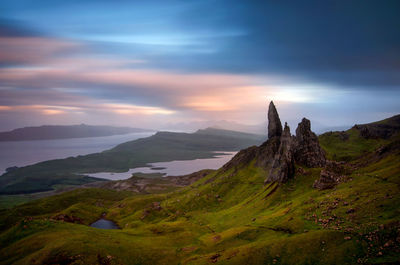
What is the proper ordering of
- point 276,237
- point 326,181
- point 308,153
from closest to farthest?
point 276,237, point 326,181, point 308,153

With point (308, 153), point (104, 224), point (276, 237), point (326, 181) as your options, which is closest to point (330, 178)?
point (326, 181)

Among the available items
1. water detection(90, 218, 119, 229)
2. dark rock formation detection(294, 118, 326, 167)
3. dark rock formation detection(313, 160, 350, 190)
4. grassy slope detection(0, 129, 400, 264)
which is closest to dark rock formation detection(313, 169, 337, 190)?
dark rock formation detection(313, 160, 350, 190)

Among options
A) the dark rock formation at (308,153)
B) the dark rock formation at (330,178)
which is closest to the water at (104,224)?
the dark rock formation at (308,153)

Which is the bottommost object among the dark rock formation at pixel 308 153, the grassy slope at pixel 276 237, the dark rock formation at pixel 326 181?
the grassy slope at pixel 276 237

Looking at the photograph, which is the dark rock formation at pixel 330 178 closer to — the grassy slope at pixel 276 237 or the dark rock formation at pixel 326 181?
the dark rock formation at pixel 326 181

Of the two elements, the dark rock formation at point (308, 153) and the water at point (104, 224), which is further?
the water at point (104, 224)

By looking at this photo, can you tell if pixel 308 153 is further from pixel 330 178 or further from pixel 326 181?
pixel 326 181

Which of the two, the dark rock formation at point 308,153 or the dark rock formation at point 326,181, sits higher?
the dark rock formation at point 308,153

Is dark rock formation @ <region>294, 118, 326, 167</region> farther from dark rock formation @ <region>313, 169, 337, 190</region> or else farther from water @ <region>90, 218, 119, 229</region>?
water @ <region>90, 218, 119, 229</region>

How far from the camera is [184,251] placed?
71312 millimetres

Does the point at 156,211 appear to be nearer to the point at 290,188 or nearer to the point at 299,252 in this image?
the point at 290,188

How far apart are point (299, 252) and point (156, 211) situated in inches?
4952

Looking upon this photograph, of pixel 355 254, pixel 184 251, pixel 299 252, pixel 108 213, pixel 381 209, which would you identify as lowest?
pixel 108 213

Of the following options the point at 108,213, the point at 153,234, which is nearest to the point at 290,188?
the point at 153,234
